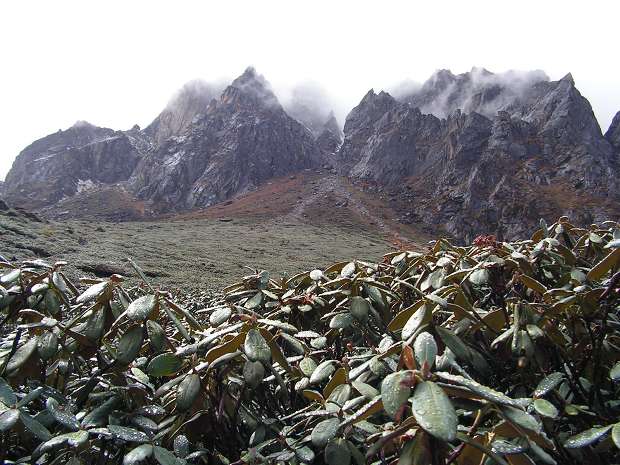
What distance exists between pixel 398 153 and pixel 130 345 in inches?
2906

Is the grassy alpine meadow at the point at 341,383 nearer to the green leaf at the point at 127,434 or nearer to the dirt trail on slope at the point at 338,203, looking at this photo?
the green leaf at the point at 127,434

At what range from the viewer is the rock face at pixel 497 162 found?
162 ft

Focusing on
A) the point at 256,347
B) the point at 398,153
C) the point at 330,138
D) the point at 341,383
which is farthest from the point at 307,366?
the point at 330,138

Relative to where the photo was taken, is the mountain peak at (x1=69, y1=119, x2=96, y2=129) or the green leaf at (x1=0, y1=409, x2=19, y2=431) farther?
the mountain peak at (x1=69, y1=119, x2=96, y2=129)

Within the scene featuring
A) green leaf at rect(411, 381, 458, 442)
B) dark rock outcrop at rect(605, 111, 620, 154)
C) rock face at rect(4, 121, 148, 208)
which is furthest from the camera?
rock face at rect(4, 121, 148, 208)

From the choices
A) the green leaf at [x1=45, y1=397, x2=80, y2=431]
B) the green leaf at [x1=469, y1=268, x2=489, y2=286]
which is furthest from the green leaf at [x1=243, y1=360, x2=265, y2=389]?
the green leaf at [x1=469, y1=268, x2=489, y2=286]

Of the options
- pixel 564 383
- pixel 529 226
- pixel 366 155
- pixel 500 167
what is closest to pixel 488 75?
pixel 366 155

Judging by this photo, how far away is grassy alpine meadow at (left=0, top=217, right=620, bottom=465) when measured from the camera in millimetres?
843

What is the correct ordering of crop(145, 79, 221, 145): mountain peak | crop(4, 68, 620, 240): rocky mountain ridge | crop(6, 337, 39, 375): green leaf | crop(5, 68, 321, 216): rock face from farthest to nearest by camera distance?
crop(145, 79, 221, 145): mountain peak, crop(5, 68, 321, 216): rock face, crop(4, 68, 620, 240): rocky mountain ridge, crop(6, 337, 39, 375): green leaf

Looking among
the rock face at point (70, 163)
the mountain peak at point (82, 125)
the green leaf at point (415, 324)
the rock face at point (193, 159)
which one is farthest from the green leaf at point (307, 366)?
the mountain peak at point (82, 125)

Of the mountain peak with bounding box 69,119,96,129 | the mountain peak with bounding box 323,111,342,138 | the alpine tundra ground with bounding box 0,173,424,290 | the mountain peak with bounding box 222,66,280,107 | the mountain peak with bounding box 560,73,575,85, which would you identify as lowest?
the alpine tundra ground with bounding box 0,173,424,290

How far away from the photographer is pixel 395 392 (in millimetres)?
764

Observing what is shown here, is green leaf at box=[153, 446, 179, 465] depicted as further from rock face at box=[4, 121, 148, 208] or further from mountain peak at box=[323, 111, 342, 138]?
mountain peak at box=[323, 111, 342, 138]

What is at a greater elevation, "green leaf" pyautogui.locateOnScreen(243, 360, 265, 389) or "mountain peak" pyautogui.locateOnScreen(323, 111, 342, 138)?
"mountain peak" pyautogui.locateOnScreen(323, 111, 342, 138)
